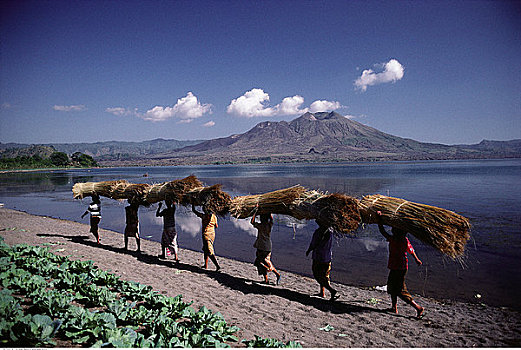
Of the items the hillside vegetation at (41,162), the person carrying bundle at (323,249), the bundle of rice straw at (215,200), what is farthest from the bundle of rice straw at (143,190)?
the hillside vegetation at (41,162)

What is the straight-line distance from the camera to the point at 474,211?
16656 mm

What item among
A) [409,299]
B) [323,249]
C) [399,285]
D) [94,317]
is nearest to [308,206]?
[323,249]

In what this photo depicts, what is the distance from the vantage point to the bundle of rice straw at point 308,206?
17.8 ft

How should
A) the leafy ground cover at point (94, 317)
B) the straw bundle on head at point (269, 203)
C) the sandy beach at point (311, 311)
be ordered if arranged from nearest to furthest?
the leafy ground cover at point (94, 317) < the sandy beach at point (311, 311) < the straw bundle on head at point (269, 203)

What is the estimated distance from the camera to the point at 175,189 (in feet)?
26.9

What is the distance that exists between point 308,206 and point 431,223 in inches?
86.4

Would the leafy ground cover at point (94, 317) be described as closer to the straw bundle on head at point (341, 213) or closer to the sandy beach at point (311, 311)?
the sandy beach at point (311, 311)

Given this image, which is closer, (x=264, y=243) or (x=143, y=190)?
(x=264, y=243)

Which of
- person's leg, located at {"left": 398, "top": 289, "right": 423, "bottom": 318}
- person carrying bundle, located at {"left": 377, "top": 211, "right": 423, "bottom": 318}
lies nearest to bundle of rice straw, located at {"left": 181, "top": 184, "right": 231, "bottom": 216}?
person carrying bundle, located at {"left": 377, "top": 211, "right": 423, "bottom": 318}

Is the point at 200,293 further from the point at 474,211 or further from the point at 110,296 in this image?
the point at 474,211

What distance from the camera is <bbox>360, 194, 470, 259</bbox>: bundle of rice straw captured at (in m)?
4.87

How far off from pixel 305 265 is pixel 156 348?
642cm

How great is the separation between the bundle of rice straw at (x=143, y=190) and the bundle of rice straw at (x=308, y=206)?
5.23 feet

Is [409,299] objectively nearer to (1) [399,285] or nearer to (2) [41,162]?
(1) [399,285]
